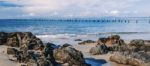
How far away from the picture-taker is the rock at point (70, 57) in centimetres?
1785

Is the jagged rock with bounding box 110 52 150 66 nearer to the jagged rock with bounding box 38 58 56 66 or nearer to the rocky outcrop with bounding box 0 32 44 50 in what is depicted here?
the jagged rock with bounding box 38 58 56 66

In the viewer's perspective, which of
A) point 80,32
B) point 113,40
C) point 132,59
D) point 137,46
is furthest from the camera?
point 80,32

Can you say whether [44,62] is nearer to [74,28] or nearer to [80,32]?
[80,32]

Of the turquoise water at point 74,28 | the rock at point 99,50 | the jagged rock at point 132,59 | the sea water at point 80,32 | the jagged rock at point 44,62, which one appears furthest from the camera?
the turquoise water at point 74,28

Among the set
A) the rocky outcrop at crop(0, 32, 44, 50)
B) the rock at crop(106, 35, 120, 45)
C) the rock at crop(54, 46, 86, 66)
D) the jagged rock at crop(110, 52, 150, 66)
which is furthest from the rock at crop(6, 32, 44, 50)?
the rock at crop(106, 35, 120, 45)

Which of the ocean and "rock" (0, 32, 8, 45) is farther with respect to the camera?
the ocean

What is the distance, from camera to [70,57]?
1817cm

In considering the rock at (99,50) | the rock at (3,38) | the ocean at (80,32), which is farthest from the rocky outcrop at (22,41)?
the ocean at (80,32)

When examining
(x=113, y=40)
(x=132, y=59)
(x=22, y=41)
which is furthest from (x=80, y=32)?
(x=132, y=59)

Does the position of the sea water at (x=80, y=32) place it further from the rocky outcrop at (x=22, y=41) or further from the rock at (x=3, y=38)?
the rock at (x=3, y=38)

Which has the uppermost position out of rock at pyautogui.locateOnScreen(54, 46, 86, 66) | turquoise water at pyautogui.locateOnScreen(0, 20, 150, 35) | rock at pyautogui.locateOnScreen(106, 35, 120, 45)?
rock at pyautogui.locateOnScreen(54, 46, 86, 66)

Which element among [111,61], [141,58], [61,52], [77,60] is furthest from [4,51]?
[141,58]

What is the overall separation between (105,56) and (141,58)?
365cm

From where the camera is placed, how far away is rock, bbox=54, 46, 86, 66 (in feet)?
58.6
